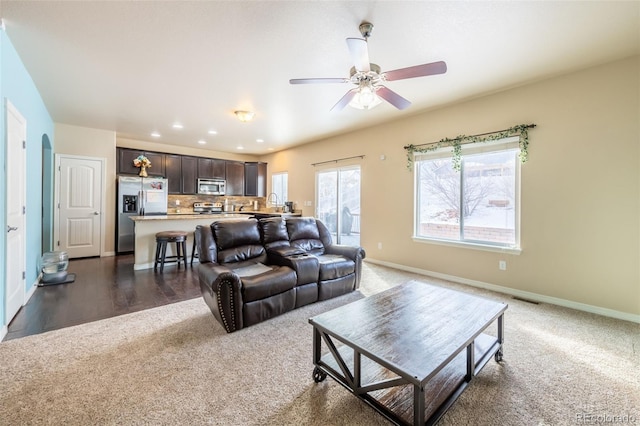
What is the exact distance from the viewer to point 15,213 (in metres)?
2.73

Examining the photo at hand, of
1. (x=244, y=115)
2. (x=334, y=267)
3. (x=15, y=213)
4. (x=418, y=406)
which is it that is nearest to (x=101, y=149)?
(x=15, y=213)

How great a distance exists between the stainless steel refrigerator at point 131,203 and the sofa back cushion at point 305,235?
12.9 ft

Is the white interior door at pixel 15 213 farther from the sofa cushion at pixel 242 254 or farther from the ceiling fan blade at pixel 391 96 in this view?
the ceiling fan blade at pixel 391 96

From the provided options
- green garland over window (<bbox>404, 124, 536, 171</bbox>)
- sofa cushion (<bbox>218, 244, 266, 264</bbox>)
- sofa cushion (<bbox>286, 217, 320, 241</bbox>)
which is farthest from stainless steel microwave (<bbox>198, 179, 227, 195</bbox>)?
green garland over window (<bbox>404, 124, 536, 171</bbox>)

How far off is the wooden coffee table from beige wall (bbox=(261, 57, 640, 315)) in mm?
1845

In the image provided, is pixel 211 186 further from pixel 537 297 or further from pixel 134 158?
pixel 537 297

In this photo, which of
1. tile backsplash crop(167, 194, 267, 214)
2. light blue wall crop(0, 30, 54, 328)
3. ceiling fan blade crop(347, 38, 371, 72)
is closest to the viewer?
ceiling fan blade crop(347, 38, 371, 72)

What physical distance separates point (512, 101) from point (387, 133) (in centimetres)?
191

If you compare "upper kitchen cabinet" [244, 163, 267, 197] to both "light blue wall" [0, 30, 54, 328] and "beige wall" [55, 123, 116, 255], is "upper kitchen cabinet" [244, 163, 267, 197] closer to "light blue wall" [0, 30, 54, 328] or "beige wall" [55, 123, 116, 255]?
"beige wall" [55, 123, 116, 255]

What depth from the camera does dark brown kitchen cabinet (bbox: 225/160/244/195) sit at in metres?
7.75

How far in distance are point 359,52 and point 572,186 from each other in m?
2.92

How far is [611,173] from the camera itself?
284 cm

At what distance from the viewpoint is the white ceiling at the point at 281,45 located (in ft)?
6.86

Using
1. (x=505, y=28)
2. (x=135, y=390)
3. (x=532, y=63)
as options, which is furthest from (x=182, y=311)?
(x=532, y=63)
